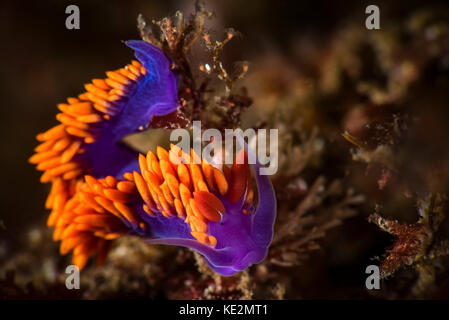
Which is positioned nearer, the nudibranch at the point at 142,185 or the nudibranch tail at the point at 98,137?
the nudibranch at the point at 142,185

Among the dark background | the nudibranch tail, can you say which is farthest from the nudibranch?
the dark background

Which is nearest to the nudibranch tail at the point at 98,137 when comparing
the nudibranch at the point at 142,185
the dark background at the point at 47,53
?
the nudibranch at the point at 142,185

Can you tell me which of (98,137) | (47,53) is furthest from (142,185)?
(47,53)

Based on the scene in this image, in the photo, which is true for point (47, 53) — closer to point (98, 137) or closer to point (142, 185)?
point (98, 137)

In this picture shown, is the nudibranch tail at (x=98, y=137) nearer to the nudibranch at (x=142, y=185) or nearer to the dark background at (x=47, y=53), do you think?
the nudibranch at (x=142, y=185)

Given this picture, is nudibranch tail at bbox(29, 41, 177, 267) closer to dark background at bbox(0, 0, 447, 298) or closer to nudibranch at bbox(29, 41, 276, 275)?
nudibranch at bbox(29, 41, 276, 275)

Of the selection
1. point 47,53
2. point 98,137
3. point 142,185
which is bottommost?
point 142,185

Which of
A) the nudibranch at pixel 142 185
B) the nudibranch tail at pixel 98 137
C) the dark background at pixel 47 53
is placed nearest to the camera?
the nudibranch at pixel 142 185

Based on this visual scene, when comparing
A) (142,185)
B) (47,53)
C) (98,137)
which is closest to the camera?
(142,185)

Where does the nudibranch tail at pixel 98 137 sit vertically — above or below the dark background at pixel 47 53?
below
